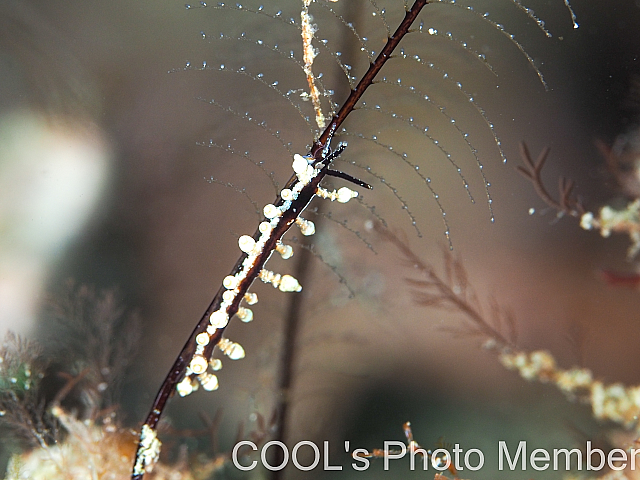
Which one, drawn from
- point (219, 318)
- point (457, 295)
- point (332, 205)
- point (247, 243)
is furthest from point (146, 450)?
point (457, 295)

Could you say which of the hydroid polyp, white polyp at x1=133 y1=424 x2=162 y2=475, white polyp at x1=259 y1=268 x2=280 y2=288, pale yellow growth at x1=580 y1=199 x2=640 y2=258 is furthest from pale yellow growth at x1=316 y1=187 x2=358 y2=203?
pale yellow growth at x1=580 y1=199 x2=640 y2=258

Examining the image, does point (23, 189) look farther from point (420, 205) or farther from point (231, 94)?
point (420, 205)

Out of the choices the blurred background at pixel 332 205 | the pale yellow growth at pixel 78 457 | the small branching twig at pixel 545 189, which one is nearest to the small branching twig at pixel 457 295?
the blurred background at pixel 332 205

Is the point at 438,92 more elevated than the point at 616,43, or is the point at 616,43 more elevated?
the point at 616,43

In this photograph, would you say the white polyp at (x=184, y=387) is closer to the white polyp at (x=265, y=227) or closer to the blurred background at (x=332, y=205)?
the white polyp at (x=265, y=227)

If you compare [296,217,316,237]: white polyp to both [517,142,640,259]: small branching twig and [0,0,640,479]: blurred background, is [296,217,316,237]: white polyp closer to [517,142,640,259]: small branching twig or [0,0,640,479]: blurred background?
[0,0,640,479]: blurred background

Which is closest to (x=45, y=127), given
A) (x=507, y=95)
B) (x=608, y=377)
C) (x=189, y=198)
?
(x=189, y=198)
